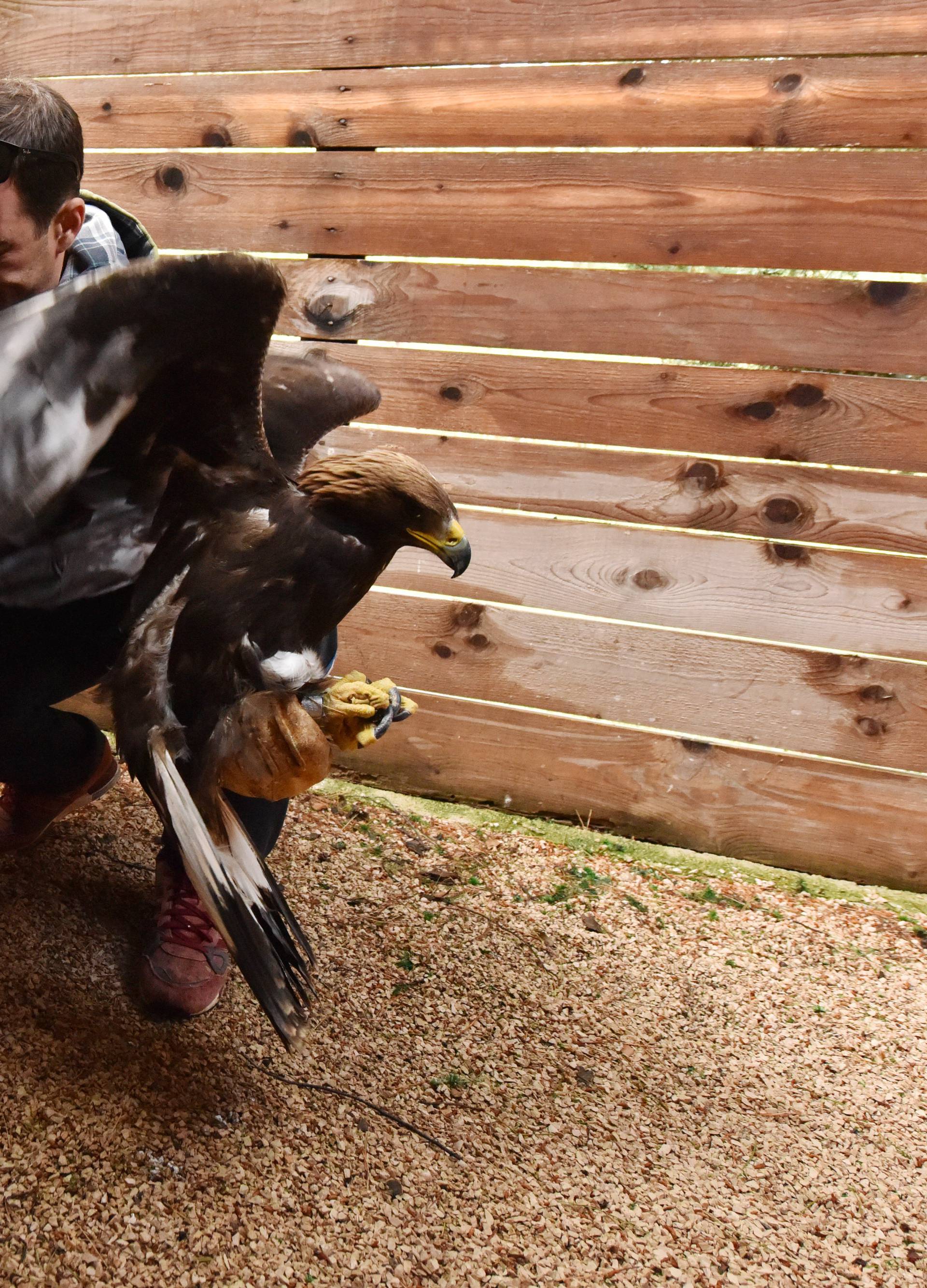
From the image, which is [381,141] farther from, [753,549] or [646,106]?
[753,549]

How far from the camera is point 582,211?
2127 millimetres

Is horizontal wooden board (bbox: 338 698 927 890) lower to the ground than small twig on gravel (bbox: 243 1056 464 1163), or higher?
lower

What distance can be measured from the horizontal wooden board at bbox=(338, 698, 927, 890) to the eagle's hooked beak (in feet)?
3.65

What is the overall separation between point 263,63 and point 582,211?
0.90 meters

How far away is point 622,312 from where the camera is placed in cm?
216

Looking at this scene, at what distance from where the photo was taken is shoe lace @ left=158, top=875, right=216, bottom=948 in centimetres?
157

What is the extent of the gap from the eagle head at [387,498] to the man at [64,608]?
332 mm

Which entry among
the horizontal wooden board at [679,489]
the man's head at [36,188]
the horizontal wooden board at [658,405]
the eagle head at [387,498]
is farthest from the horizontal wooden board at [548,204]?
the eagle head at [387,498]

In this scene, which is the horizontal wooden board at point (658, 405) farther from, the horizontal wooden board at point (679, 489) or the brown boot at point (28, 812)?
the brown boot at point (28, 812)

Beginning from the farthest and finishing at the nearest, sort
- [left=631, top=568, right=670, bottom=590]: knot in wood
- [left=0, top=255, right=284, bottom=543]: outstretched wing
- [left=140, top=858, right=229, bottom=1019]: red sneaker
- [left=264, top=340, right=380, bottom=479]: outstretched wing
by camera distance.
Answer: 1. [left=631, top=568, right=670, bottom=590]: knot in wood
2. [left=264, top=340, right=380, bottom=479]: outstretched wing
3. [left=140, top=858, right=229, bottom=1019]: red sneaker
4. [left=0, top=255, right=284, bottom=543]: outstretched wing

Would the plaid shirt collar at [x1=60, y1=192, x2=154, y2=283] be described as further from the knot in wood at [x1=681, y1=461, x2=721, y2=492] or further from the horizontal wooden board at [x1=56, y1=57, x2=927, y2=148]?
the knot in wood at [x1=681, y1=461, x2=721, y2=492]

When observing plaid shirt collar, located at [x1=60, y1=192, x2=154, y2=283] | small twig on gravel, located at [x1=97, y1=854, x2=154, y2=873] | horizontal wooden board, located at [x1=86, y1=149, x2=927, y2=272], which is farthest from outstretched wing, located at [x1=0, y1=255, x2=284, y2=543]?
horizontal wooden board, located at [x1=86, y1=149, x2=927, y2=272]

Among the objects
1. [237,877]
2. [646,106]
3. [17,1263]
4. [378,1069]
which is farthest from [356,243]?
[17,1263]

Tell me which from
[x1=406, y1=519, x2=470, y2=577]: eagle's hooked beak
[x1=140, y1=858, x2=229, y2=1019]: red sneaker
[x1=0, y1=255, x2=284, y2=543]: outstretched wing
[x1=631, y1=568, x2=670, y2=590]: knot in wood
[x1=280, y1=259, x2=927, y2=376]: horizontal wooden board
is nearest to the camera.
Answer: [x1=0, y1=255, x2=284, y2=543]: outstretched wing
